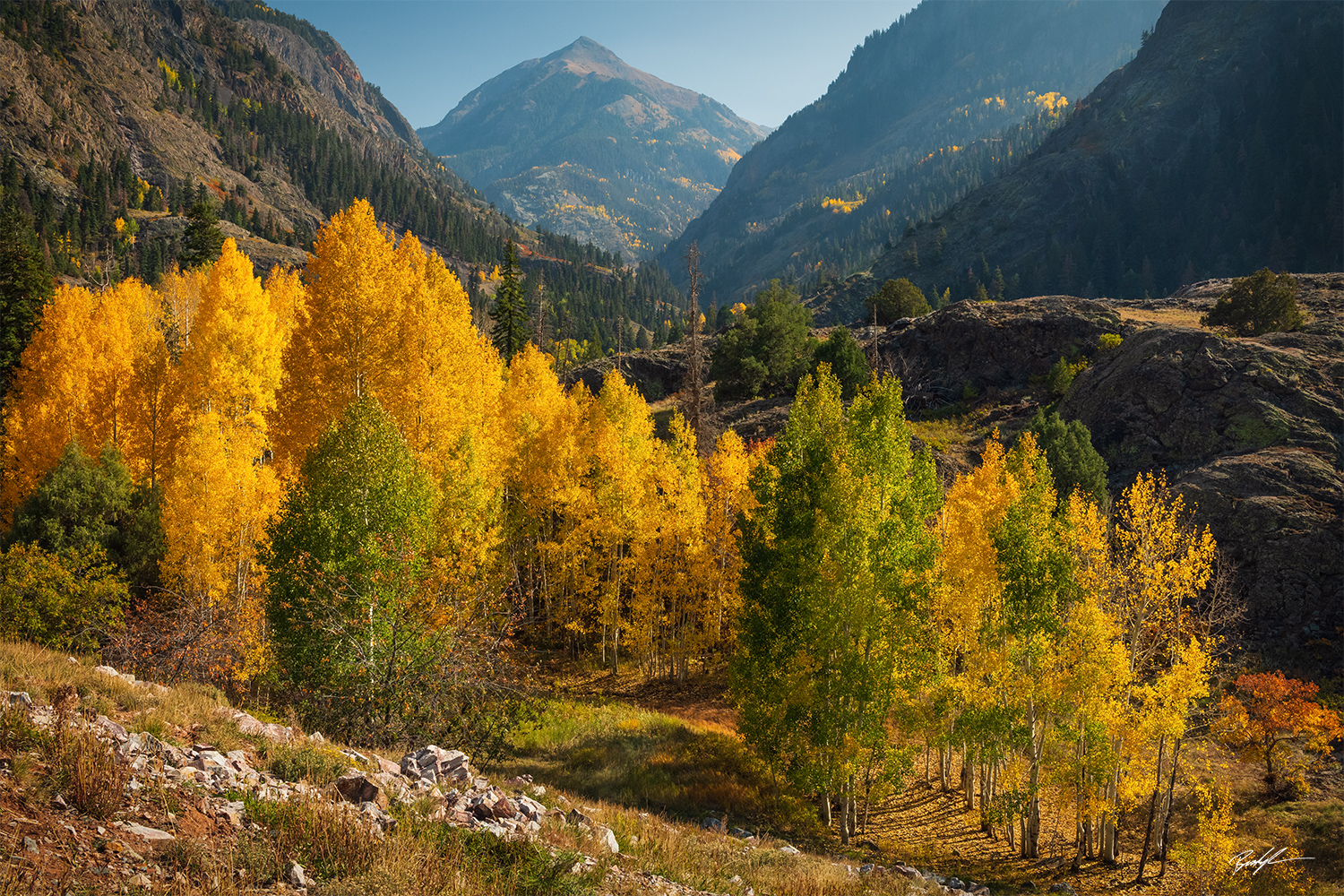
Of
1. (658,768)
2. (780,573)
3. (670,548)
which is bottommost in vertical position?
(658,768)

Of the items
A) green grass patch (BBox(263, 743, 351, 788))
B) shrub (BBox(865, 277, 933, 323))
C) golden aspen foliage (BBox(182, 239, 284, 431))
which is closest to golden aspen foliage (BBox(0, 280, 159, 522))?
golden aspen foliage (BBox(182, 239, 284, 431))

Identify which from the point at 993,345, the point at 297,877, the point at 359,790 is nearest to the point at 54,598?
the point at 359,790

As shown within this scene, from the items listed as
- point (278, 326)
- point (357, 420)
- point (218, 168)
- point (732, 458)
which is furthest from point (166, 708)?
point (218, 168)

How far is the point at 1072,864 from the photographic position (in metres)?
19.7

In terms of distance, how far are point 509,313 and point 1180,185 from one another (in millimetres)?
202297

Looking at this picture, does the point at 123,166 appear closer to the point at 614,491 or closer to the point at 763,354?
the point at 763,354

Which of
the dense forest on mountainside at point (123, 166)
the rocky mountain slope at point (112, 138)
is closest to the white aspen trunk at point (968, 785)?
the dense forest on mountainside at point (123, 166)

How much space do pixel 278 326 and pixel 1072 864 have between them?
42266 mm

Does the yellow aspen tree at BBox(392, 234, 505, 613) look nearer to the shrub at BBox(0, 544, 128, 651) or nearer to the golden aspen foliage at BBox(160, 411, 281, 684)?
the golden aspen foliage at BBox(160, 411, 281, 684)

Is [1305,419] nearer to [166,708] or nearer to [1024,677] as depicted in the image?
[1024,677]

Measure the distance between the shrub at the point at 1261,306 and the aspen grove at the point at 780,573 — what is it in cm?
3621
